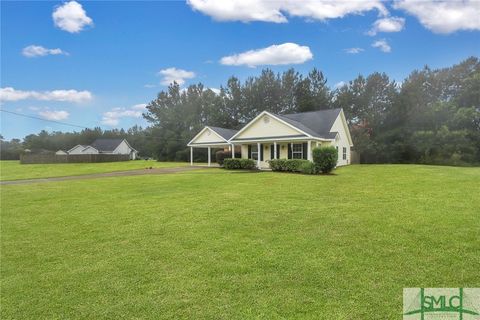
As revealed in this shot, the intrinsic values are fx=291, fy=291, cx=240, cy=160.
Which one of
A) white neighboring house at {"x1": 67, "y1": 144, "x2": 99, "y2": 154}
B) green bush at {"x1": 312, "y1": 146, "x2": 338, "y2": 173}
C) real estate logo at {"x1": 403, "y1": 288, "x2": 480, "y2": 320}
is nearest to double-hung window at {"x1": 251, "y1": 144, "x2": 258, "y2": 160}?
green bush at {"x1": 312, "y1": 146, "x2": 338, "y2": 173}

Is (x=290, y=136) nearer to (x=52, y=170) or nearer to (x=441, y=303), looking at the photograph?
(x=441, y=303)

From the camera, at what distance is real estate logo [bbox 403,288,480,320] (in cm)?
312

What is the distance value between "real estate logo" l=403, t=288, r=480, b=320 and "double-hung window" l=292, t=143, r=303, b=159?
67.7 ft

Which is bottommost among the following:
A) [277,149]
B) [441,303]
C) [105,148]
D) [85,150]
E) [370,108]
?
[441,303]

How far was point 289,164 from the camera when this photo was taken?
19.5 metres

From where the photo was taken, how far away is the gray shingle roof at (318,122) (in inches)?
979

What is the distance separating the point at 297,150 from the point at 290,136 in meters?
1.56

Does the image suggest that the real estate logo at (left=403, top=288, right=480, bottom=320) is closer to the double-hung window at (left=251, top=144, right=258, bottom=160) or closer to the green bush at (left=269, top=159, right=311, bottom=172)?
the green bush at (left=269, top=159, right=311, bottom=172)

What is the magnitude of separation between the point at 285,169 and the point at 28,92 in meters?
27.1

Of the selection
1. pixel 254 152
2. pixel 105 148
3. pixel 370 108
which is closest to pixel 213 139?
pixel 254 152

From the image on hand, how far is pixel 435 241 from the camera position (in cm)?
498

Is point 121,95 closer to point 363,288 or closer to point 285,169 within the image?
point 285,169

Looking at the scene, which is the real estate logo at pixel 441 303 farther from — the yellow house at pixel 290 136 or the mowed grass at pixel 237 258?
the yellow house at pixel 290 136

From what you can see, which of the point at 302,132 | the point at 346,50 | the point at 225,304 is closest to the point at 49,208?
the point at 225,304
